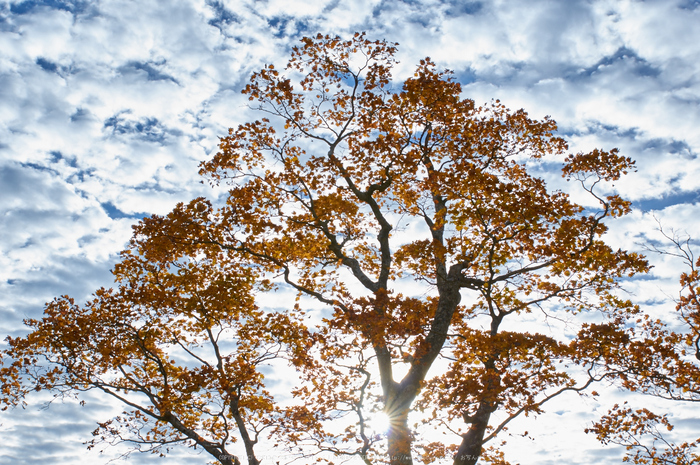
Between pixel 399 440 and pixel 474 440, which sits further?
pixel 474 440

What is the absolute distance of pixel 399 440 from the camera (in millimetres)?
10086

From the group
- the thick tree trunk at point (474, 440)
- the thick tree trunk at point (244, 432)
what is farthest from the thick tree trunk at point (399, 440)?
the thick tree trunk at point (244, 432)

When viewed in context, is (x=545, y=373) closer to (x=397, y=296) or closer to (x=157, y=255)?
(x=397, y=296)

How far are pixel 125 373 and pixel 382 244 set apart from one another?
375 inches

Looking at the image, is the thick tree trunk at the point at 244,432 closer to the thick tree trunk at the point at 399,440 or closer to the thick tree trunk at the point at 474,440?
the thick tree trunk at the point at 399,440

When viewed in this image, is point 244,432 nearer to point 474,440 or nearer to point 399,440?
point 399,440

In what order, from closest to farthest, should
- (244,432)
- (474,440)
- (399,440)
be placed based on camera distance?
(399,440)
(474,440)
(244,432)

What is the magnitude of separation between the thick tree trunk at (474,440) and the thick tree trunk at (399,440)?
2.11m

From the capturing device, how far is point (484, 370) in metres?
11.4

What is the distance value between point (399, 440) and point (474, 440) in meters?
2.88

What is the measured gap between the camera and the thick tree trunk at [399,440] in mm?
9961

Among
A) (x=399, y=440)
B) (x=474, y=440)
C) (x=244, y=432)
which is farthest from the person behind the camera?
(x=244, y=432)

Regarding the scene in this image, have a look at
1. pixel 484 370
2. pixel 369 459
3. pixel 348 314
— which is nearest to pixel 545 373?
pixel 484 370

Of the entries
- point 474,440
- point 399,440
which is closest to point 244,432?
point 399,440
